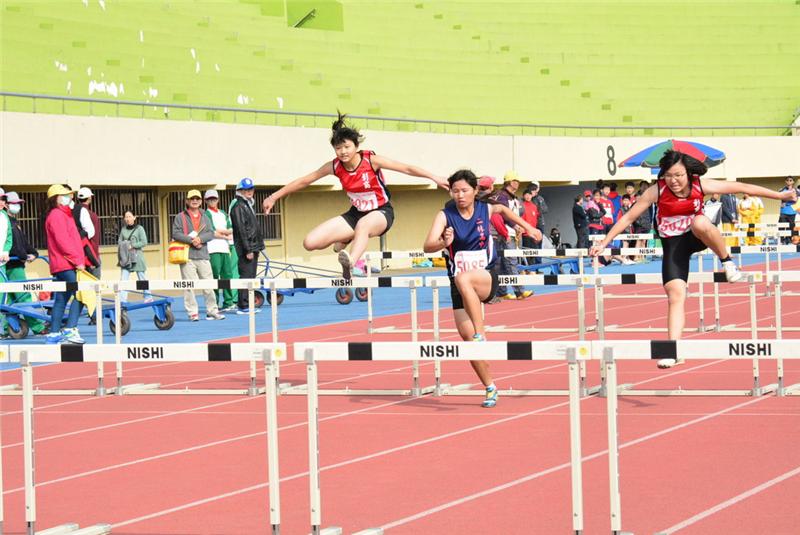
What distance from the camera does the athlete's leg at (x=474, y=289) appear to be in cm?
952

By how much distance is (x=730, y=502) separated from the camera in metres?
6.21

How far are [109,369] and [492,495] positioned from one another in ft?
23.6

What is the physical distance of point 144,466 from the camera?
25.1 ft

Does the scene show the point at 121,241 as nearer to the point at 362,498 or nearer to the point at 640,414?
the point at 640,414

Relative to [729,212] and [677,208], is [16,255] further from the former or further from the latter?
[729,212]

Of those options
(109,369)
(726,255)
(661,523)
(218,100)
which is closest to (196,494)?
(661,523)

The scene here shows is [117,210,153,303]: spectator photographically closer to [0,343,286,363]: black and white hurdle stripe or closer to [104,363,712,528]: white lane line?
[104,363,712,528]: white lane line

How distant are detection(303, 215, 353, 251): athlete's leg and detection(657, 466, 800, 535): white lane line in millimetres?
4293

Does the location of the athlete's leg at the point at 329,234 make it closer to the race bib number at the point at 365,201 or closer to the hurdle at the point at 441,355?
the race bib number at the point at 365,201

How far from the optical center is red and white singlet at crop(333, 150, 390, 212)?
10.2 meters

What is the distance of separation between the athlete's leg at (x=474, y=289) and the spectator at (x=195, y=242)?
958 cm

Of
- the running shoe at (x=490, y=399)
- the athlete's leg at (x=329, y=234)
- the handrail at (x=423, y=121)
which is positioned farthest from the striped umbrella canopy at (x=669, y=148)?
the running shoe at (x=490, y=399)

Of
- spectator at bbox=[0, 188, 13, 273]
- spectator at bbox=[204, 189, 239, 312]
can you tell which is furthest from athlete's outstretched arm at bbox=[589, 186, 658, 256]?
spectator at bbox=[204, 189, 239, 312]

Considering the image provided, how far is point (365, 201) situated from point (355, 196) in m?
0.11
